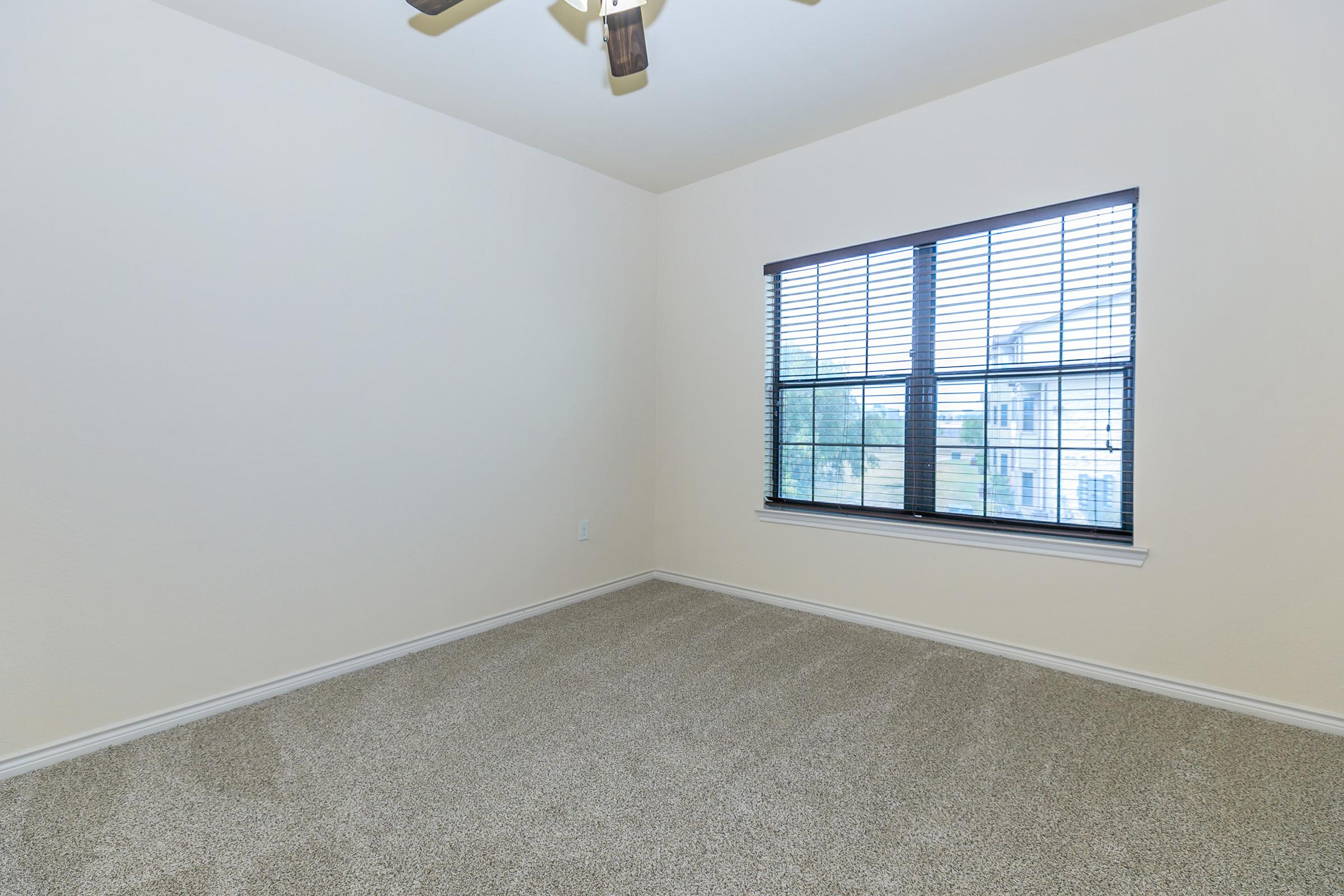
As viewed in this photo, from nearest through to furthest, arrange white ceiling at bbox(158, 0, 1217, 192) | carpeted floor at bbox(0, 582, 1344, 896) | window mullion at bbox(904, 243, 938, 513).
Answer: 1. carpeted floor at bbox(0, 582, 1344, 896)
2. white ceiling at bbox(158, 0, 1217, 192)
3. window mullion at bbox(904, 243, 938, 513)

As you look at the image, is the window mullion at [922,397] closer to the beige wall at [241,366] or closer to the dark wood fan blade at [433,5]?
the beige wall at [241,366]

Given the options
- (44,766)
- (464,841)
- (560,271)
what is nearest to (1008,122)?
(560,271)

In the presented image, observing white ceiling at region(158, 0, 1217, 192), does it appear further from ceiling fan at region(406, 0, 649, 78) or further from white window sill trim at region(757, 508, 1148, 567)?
white window sill trim at region(757, 508, 1148, 567)

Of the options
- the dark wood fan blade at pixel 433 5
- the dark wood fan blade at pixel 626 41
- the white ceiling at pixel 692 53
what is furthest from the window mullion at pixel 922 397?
the dark wood fan blade at pixel 433 5

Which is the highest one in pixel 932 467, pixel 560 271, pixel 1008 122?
pixel 1008 122

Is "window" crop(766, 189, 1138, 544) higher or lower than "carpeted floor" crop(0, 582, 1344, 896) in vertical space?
higher

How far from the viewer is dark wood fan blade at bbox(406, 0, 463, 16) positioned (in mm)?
1810

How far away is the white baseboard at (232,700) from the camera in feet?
6.59

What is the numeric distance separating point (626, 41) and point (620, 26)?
0.16 feet

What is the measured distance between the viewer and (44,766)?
2.00 metres

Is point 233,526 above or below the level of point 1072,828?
above

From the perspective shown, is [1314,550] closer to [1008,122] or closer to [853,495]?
[853,495]

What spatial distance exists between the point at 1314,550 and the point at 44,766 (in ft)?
14.3

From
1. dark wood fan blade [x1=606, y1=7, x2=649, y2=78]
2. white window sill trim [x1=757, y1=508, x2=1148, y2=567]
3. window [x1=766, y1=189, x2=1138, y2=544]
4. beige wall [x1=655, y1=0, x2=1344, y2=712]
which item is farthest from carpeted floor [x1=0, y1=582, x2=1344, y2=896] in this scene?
dark wood fan blade [x1=606, y1=7, x2=649, y2=78]
